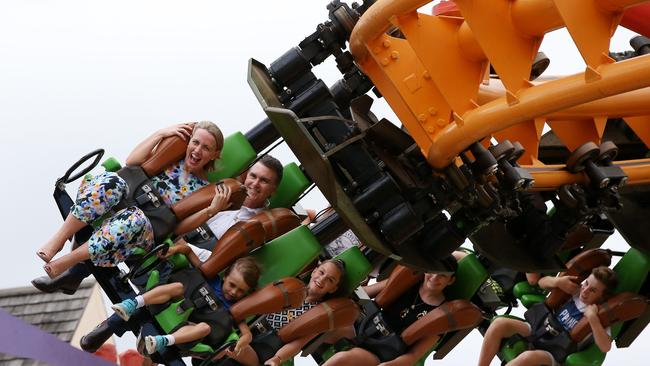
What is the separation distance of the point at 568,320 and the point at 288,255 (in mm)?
2028

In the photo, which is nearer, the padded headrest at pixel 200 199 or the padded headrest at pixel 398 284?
the padded headrest at pixel 200 199

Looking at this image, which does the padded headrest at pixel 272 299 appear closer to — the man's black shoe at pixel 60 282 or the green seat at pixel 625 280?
the man's black shoe at pixel 60 282

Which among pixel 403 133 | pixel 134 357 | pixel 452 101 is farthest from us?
pixel 134 357

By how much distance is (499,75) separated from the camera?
5723 millimetres

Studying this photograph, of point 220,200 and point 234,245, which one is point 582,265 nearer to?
point 234,245

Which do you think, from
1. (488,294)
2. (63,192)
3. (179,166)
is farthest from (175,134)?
(488,294)

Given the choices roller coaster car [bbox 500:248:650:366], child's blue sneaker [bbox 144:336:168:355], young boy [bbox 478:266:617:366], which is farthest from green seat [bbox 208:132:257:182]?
roller coaster car [bbox 500:248:650:366]

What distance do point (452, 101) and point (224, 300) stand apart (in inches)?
63.9

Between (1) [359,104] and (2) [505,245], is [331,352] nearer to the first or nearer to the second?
(2) [505,245]

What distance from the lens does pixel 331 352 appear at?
8.29m

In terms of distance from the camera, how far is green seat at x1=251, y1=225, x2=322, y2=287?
23.0 feet

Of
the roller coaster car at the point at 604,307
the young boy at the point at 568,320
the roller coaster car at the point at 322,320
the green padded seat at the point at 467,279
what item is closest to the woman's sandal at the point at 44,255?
the roller coaster car at the point at 322,320

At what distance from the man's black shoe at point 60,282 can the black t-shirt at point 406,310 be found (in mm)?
1925

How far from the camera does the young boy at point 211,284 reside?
21.4 feet
